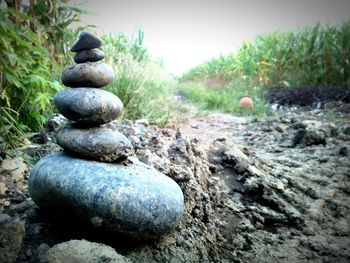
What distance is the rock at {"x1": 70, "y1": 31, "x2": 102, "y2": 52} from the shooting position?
6.88 ft

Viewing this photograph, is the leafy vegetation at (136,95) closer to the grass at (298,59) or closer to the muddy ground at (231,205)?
→ the muddy ground at (231,205)

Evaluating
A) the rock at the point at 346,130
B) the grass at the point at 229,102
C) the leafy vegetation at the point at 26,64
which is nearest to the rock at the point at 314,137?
the rock at the point at 346,130

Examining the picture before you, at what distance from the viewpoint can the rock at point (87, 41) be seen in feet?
6.88

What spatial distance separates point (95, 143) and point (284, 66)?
9.05 metres

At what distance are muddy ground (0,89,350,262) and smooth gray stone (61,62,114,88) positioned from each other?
0.84 meters

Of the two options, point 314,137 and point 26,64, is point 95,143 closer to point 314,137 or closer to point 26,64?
point 26,64

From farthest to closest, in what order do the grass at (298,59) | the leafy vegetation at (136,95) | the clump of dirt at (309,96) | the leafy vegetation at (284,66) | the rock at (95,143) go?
the grass at (298,59) < the leafy vegetation at (284,66) < the clump of dirt at (309,96) < the leafy vegetation at (136,95) < the rock at (95,143)

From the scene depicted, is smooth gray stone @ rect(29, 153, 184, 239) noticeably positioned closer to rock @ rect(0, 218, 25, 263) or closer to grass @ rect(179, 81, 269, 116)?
rock @ rect(0, 218, 25, 263)

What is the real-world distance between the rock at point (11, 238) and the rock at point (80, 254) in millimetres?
317

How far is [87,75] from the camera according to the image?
2127mm

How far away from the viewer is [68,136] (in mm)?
2080

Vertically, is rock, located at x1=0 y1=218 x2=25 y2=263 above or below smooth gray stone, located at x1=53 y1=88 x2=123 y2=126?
below

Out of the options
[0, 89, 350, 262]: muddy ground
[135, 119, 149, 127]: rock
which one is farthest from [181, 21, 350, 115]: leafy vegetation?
[0, 89, 350, 262]: muddy ground

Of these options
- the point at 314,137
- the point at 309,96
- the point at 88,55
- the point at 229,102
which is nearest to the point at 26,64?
the point at 88,55
